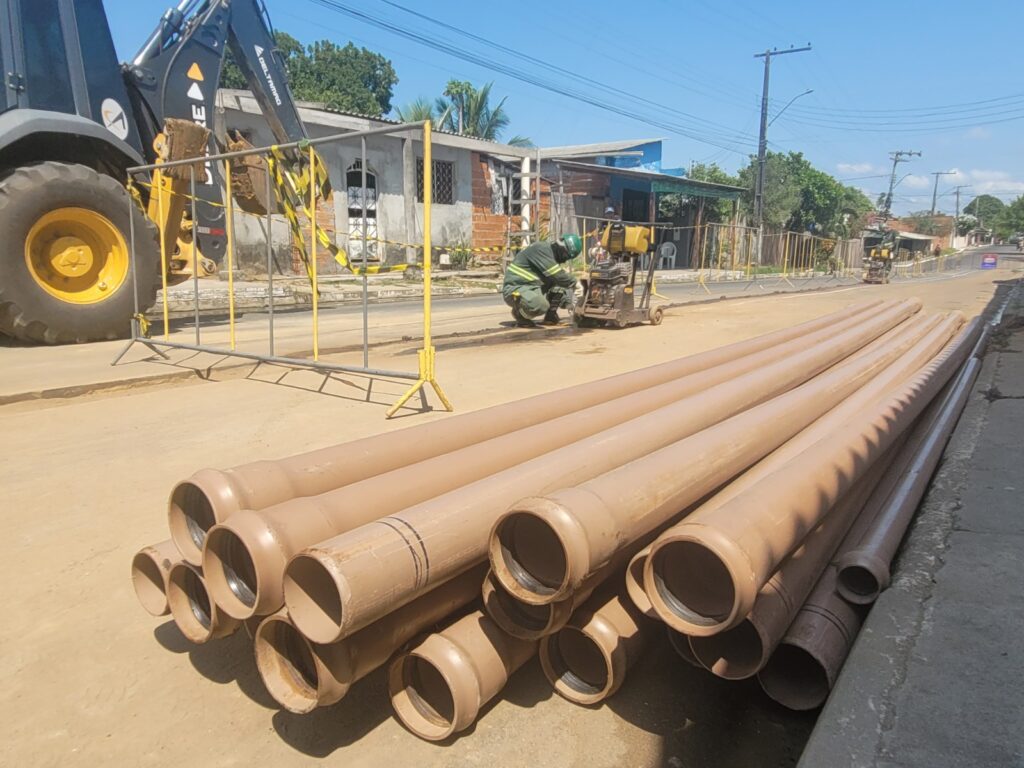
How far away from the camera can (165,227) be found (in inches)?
333

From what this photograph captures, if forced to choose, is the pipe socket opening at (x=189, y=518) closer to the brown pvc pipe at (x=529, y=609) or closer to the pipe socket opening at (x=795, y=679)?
the brown pvc pipe at (x=529, y=609)

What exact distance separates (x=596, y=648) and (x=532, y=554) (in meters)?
0.50

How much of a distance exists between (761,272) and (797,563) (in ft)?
105

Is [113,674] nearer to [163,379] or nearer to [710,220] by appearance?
[163,379]

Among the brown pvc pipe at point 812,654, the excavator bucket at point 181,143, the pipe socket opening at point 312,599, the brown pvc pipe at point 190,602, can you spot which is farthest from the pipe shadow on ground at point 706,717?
the excavator bucket at point 181,143

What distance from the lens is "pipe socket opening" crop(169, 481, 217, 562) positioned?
97.1 inches

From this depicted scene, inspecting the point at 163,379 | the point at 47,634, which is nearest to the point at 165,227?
the point at 163,379

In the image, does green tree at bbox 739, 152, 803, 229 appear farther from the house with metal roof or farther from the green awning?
the house with metal roof

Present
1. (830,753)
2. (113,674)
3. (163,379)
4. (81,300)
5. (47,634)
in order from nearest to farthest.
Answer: (830,753) < (113,674) < (47,634) < (163,379) < (81,300)

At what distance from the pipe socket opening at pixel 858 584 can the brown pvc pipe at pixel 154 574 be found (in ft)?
8.02

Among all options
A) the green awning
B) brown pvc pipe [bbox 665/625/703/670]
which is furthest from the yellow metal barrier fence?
the green awning

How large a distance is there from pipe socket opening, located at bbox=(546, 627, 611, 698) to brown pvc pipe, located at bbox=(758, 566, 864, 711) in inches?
21.8

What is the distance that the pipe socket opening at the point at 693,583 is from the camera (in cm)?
202

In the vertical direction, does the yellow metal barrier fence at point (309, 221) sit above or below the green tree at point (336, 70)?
below
